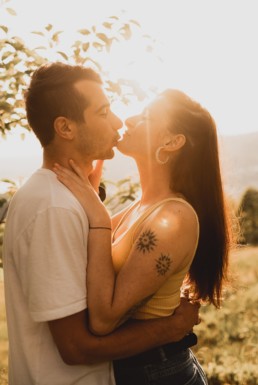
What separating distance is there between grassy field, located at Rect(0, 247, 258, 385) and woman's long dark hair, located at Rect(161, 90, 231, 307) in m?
1.75

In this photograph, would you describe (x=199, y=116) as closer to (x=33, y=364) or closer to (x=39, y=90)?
(x=39, y=90)

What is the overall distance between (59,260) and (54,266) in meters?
0.03

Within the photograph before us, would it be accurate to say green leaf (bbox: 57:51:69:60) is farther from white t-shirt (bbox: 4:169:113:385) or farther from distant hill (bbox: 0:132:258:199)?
white t-shirt (bbox: 4:169:113:385)

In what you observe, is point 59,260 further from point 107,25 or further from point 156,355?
point 107,25

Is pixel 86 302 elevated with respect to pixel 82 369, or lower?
elevated

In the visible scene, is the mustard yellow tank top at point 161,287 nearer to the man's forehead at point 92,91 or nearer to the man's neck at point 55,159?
the man's neck at point 55,159

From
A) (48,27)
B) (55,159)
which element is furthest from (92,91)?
(48,27)

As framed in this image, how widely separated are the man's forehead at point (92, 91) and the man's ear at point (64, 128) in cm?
16

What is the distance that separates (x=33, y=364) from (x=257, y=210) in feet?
48.3

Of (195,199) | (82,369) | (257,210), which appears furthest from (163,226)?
(257,210)

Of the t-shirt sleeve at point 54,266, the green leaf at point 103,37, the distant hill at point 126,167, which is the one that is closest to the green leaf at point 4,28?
the green leaf at point 103,37

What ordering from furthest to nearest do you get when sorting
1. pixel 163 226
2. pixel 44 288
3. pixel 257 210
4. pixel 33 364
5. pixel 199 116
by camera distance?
1. pixel 257 210
2. pixel 199 116
3. pixel 163 226
4. pixel 33 364
5. pixel 44 288

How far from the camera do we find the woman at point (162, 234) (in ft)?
7.30

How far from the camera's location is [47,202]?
2.11 meters
